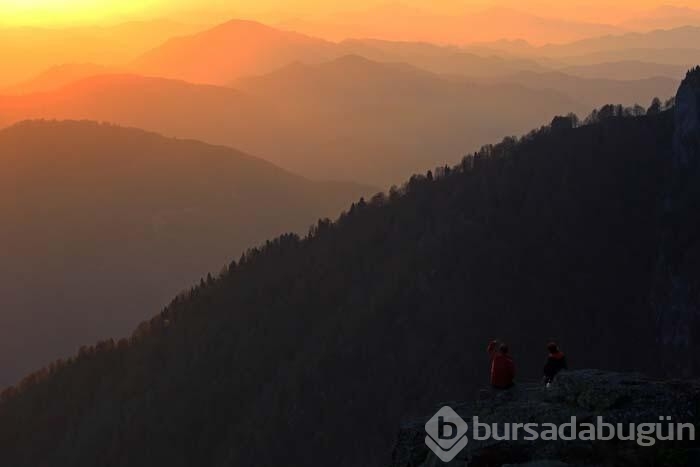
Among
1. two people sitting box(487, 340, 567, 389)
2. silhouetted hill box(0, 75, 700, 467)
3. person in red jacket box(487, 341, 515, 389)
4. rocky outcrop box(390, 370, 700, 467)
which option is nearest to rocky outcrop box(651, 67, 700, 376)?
silhouetted hill box(0, 75, 700, 467)

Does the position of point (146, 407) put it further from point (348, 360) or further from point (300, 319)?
point (348, 360)

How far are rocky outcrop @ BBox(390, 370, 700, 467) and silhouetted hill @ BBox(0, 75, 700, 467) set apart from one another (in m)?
109

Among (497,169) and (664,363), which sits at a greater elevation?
(497,169)

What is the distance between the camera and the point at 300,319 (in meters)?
190

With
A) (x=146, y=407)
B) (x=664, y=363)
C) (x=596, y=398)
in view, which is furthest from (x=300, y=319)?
(x=596, y=398)

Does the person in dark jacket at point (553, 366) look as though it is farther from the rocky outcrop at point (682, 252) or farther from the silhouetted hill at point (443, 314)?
the rocky outcrop at point (682, 252)

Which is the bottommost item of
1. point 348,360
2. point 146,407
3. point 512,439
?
point 146,407

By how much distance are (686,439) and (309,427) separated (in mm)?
138865

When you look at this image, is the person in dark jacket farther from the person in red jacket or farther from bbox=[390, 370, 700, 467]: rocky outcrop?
the person in red jacket

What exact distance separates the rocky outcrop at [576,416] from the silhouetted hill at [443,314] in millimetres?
109199

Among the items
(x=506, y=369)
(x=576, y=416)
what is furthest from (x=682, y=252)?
(x=576, y=416)

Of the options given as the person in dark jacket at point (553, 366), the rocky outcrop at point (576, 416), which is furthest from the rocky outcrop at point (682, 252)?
the rocky outcrop at point (576, 416)

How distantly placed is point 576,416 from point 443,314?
13581cm

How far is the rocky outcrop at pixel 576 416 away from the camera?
24531 mm
